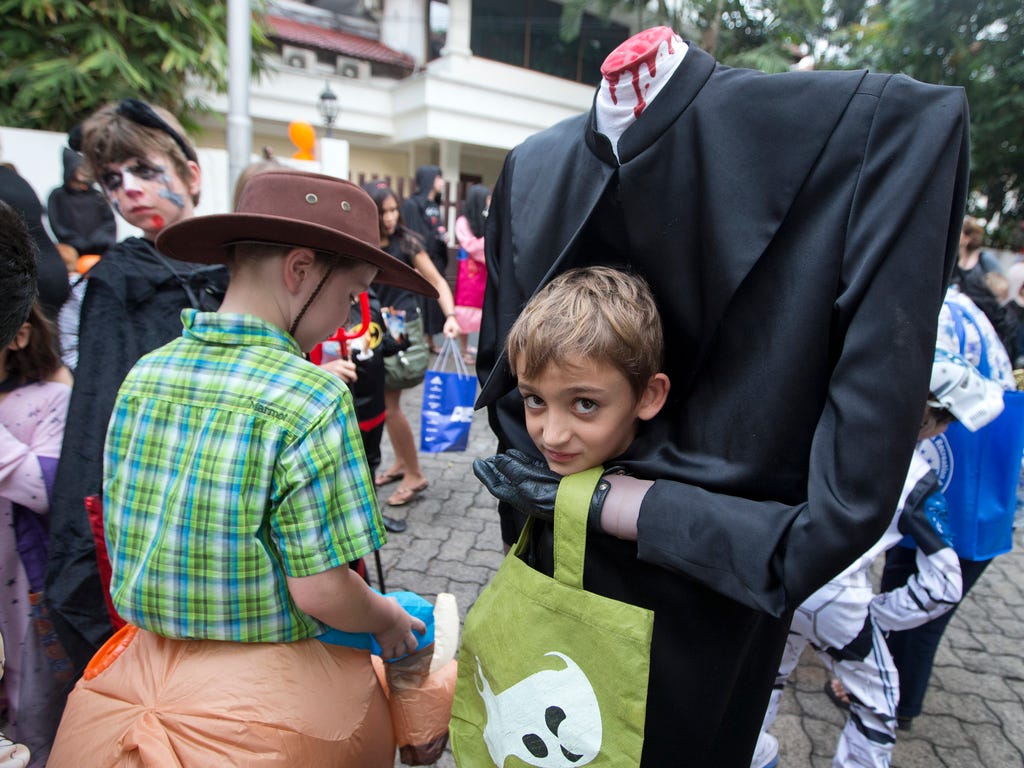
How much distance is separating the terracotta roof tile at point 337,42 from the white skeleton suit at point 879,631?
15875 mm

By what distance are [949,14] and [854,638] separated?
10.9m

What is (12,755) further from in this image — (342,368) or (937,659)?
(937,659)

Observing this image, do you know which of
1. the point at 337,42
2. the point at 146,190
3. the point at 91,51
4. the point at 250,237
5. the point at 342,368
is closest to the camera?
the point at 250,237

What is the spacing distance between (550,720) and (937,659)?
2.84 metres

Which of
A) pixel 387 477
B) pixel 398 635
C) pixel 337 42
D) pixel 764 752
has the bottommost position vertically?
pixel 387 477

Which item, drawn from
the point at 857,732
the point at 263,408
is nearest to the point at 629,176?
the point at 263,408

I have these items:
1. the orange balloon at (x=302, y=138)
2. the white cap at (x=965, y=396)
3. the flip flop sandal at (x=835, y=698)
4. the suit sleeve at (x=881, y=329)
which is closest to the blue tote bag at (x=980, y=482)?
the white cap at (x=965, y=396)

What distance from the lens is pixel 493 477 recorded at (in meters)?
1.15

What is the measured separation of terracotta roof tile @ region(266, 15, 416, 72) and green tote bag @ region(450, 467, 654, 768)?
1608 cm

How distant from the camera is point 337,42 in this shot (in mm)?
15312

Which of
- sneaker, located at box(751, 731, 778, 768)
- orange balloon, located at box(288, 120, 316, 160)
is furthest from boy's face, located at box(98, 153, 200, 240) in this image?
orange balloon, located at box(288, 120, 316, 160)

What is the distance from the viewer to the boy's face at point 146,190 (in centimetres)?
188

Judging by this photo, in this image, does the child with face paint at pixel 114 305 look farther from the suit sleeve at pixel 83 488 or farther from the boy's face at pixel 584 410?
the boy's face at pixel 584 410

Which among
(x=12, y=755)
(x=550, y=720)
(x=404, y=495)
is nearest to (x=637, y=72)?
(x=550, y=720)
